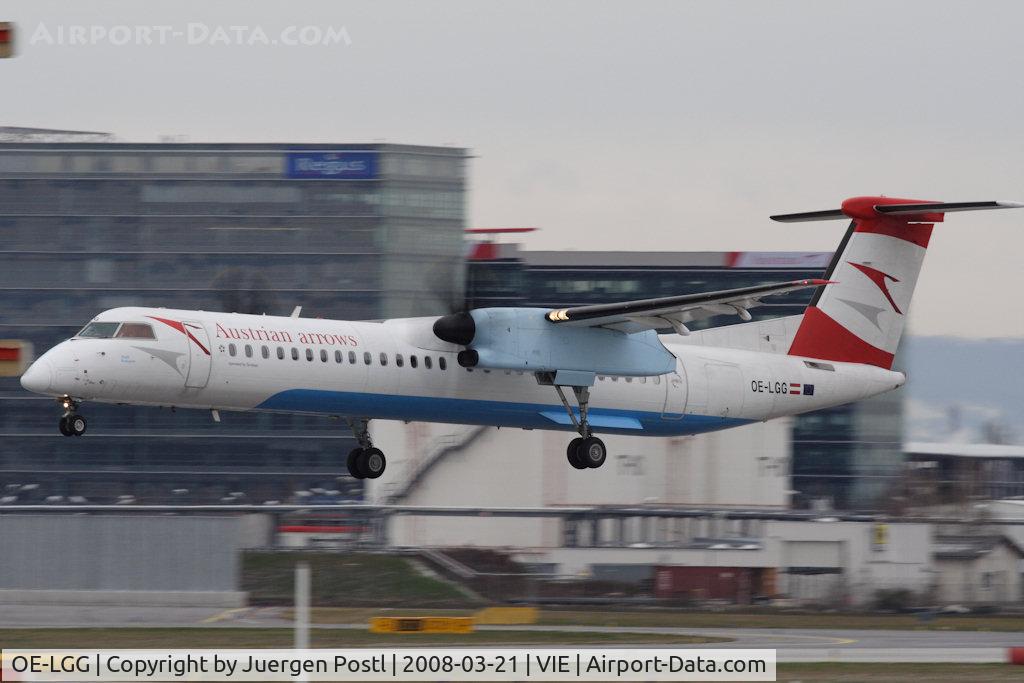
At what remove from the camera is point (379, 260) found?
227 ft

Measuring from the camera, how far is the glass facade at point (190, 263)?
6919 centimetres

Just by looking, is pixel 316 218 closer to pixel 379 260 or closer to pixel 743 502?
pixel 379 260

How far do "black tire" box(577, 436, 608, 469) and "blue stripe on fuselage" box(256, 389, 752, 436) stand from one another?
0.37 meters

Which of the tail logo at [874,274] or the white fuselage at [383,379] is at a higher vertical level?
the tail logo at [874,274]

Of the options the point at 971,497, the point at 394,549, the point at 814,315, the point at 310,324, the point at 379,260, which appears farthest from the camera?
the point at 379,260

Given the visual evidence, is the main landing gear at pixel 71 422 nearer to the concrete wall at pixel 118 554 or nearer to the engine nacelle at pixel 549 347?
the engine nacelle at pixel 549 347

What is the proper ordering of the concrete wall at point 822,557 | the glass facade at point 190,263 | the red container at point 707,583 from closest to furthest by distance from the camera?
the red container at point 707,583 → the concrete wall at point 822,557 → the glass facade at point 190,263

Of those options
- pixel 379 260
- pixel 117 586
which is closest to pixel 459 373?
pixel 117 586

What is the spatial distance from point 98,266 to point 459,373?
51.1 meters

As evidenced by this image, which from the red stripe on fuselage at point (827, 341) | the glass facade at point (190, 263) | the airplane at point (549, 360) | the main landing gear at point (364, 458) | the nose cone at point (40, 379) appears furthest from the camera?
the glass facade at point (190, 263)

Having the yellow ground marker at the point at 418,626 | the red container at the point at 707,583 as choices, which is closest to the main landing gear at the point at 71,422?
the yellow ground marker at the point at 418,626

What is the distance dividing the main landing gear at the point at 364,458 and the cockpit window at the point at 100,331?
16.0 feet

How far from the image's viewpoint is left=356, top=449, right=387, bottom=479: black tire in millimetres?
23906

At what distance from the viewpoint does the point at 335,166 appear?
7119 centimetres
